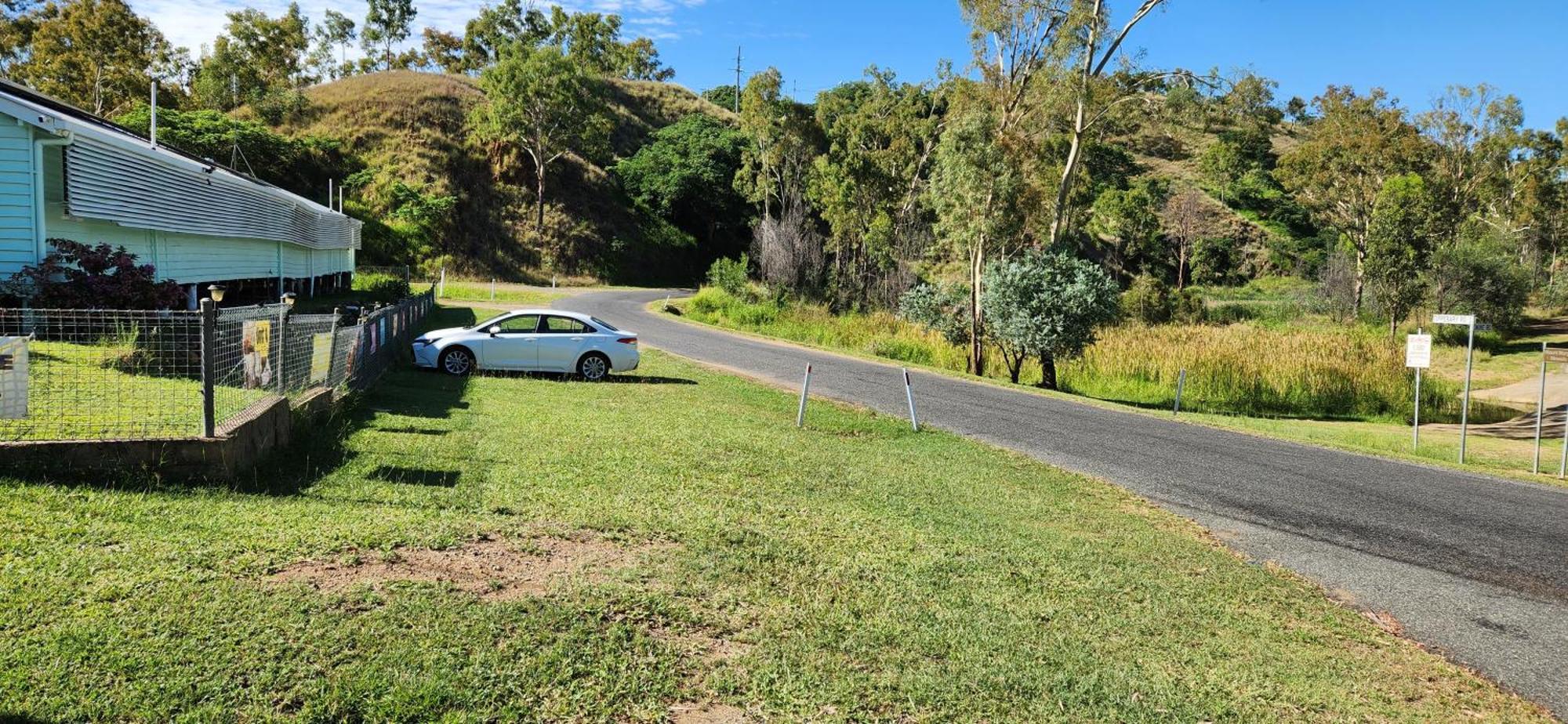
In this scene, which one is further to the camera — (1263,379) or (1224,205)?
(1224,205)

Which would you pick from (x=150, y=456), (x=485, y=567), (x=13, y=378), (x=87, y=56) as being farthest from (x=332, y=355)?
(x=87, y=56)

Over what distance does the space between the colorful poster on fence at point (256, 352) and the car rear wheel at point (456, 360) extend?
7612mm

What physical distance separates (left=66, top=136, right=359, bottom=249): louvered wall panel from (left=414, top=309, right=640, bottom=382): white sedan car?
539 cm

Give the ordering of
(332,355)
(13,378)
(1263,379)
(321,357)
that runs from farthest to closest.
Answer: (1263,379) → (332,355) → (321,357) → (13,378)

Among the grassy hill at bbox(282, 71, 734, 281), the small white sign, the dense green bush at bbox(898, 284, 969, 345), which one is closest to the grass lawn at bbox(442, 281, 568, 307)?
the grassy hill at bbox(282, 71, 734, 281)

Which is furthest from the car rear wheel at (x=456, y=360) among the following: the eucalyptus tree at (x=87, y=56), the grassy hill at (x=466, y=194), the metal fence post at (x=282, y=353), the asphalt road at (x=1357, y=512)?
the eucalyptus tree at (x=87, y=56)

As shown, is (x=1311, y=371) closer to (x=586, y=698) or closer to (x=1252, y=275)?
(x=586, y=698)

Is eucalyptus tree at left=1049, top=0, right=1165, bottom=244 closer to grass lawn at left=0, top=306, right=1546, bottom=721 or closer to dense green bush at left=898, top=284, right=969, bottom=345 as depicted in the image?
dense green bush at left=898, top=284, right=969, bottom=345

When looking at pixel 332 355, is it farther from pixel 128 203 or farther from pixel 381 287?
pixel 381 287

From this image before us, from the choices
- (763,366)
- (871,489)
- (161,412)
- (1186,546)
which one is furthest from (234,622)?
(763,366)

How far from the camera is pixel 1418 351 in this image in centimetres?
1698

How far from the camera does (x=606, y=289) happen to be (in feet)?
186

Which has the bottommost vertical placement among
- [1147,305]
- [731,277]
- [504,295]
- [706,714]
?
[706,714]

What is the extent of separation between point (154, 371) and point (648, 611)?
7134 millimetres
